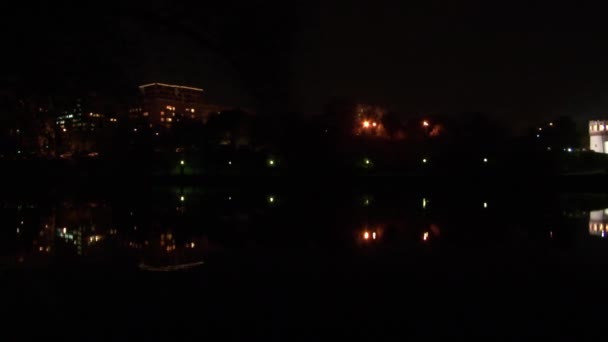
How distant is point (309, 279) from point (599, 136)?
10746cm

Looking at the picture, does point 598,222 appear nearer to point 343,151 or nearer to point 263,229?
point 263,229

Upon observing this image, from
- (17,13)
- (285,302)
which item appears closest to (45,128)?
(17,13)

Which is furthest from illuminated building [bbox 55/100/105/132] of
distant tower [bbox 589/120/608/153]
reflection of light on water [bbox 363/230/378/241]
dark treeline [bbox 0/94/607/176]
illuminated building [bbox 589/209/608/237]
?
distant tower [bbox 589/120/608/153]

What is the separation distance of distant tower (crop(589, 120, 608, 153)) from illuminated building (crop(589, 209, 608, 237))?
313 ft

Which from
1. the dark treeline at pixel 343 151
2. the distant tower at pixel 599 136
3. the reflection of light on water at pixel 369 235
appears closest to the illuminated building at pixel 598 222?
the reflection of light on water at pixel 369 235

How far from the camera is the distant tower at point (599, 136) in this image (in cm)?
9669

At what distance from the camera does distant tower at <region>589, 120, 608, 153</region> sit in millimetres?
96688

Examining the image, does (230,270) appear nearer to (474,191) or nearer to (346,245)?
(346,245)

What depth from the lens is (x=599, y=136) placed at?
9750cm

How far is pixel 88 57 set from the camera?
5.67 metres

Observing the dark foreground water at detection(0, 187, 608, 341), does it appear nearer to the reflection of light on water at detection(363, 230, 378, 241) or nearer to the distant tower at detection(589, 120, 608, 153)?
the reflection of light on water at detection(363, 230, 378, 241)

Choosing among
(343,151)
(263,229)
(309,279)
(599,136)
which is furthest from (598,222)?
(599,136)

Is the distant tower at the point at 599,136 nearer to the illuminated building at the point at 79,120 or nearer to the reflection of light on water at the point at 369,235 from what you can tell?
the reflection of light on water at the point at 369,235

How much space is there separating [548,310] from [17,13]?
18.6 ft
